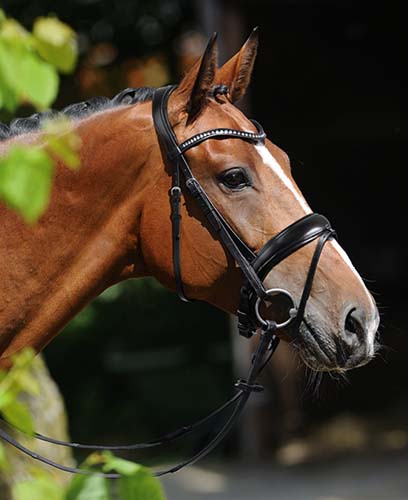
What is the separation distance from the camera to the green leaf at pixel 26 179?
1075 millimetres

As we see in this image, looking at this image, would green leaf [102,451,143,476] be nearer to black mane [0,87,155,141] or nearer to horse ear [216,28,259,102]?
black mane [0,87,155,141]

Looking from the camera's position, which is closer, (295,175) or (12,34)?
(12,34)

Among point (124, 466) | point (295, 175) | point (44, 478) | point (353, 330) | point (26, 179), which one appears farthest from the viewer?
point (295, 175)

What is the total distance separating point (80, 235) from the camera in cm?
256

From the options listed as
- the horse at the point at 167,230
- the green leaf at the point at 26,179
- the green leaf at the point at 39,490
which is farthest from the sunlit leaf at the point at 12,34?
the horse at the point at 167,230

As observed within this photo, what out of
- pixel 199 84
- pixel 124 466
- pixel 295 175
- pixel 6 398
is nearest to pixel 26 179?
pixel 6 398

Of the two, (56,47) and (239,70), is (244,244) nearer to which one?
(239,70)

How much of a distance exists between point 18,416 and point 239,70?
5.87ft

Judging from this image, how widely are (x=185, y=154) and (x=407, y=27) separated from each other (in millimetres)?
6406

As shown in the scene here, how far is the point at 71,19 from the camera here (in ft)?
30.9

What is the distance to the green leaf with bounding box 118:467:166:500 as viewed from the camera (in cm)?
127

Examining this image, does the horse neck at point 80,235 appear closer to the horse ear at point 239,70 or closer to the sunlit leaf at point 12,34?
the horse ear at point 239,70

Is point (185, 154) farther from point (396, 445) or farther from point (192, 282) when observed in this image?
point (396, 445)

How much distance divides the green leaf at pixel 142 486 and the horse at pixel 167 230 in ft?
4.15
